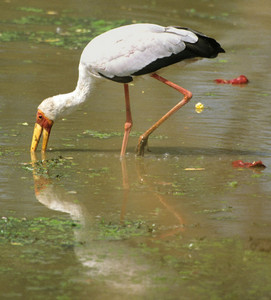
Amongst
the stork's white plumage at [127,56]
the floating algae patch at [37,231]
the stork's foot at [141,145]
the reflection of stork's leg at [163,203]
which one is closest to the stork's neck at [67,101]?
the stork's white plumage at [127,56]

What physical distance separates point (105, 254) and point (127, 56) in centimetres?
271

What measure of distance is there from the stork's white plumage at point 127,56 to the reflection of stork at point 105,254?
152 cm

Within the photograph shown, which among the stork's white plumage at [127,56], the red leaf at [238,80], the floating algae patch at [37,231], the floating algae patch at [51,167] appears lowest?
the red leaf at [238,80]

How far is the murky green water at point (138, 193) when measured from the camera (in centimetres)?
431

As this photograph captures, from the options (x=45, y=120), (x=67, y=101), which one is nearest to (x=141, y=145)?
(x=67, y=101)

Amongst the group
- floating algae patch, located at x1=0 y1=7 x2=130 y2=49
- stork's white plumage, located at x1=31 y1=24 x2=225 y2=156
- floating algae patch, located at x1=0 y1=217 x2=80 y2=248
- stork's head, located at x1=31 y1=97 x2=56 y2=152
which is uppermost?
stork's white plumage, located at x1=31 y1=24 x2=225 y2=156

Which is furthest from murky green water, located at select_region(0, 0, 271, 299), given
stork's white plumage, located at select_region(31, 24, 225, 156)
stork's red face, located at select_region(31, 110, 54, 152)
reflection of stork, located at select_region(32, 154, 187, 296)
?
stork's white plumage, located at select_region(31, 24, 225, 156)

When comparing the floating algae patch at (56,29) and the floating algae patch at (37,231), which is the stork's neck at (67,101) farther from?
the floating algae patch at (56,29)

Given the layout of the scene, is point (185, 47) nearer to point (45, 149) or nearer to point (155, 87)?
point (45, 149)

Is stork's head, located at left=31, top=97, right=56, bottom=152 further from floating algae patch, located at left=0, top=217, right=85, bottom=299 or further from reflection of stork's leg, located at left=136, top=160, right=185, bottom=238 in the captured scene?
floating algae patch, located at left=0, top=217, right=85, bottom=299

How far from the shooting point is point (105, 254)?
4.60 meters

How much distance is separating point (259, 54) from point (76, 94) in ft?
17.9

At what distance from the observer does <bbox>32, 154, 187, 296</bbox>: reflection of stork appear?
4250mm

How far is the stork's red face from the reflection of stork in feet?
4.67
